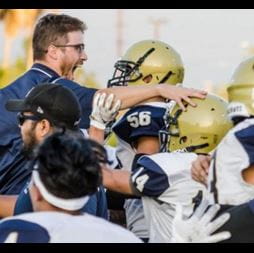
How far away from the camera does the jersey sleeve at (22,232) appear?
12.6 ft

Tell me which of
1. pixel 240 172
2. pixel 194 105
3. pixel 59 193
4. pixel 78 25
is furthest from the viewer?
pixel 78 25

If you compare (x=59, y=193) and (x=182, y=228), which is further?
(x=182, y=228)

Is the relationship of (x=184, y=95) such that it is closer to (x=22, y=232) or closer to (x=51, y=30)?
(x=51, y=30)

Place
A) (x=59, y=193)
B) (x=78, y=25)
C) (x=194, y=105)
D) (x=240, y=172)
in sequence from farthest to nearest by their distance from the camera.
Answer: (x=78, y=25), (x=194, y=105), (x=240, y=172), (x=59, y=193)

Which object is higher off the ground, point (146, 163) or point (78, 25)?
point (78, 25)

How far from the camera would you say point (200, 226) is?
177 inches

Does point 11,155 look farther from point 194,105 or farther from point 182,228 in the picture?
point 182,228

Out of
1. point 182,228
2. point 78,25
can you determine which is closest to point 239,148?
point 182,228

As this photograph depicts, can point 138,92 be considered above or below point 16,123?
above

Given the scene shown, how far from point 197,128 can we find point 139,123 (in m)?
0.70

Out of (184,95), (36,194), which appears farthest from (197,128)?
(36,194)

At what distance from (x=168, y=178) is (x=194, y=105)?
2.17 ft

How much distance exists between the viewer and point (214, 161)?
4699mm

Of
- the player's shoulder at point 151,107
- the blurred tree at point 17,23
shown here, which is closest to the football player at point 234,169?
the player's shoulder at point 151,107
